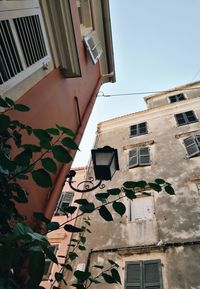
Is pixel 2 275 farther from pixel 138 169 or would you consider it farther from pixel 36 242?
pixel 138 169

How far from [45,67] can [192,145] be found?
995 centimetres

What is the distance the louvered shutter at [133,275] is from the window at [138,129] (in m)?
8.43

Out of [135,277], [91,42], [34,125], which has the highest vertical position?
[91,42]

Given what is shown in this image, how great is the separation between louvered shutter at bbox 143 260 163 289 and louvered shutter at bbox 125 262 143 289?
169mm

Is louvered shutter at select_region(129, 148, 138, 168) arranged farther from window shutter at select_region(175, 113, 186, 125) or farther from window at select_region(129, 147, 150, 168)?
window shutter at select_region(175, 113, 186, 125)

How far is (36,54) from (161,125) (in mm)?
12556

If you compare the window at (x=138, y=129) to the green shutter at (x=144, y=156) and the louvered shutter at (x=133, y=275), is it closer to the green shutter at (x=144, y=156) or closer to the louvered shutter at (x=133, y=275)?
the green shutter at (x=144, y=156)

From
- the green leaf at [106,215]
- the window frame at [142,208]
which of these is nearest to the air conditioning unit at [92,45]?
the window frame at [142,208]

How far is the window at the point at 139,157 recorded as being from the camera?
567 inches

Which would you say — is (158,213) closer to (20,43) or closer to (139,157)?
(139,157)

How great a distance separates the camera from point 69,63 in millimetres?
6594

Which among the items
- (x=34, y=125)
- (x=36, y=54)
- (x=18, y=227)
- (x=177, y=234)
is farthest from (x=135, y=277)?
(x=18, y=227)

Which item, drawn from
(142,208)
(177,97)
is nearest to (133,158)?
(142,208)

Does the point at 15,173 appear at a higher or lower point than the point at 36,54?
lower
